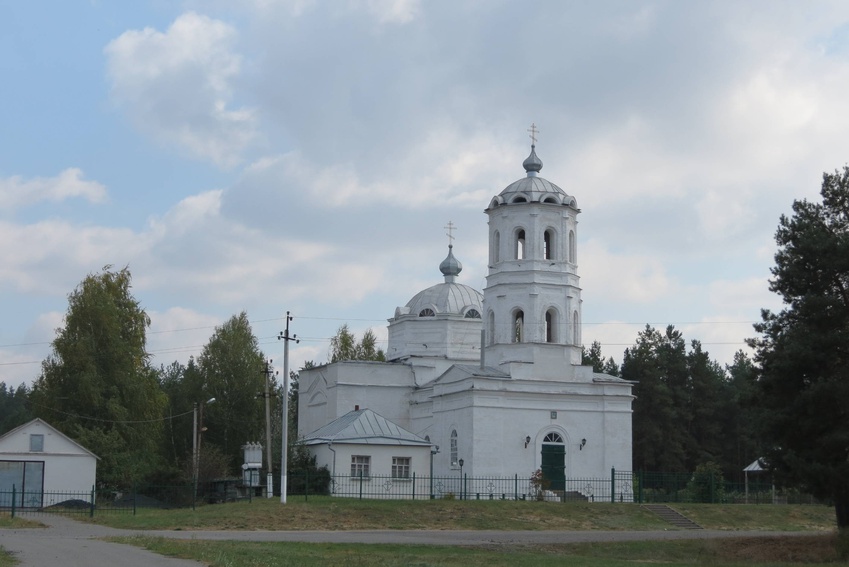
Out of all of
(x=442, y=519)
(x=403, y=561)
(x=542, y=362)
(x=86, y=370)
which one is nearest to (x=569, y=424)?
(x=542, y=362)

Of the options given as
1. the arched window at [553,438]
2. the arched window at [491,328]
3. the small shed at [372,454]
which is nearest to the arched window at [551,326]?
the arched window at [491,328]

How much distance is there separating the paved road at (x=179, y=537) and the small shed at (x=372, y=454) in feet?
38.8

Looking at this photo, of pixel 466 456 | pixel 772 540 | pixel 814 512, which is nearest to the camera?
pixel 772 540

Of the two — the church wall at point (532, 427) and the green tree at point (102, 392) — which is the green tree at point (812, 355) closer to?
the church wall at point (532, 427)

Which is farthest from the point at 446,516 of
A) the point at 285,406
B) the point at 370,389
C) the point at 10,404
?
the point at 10,404

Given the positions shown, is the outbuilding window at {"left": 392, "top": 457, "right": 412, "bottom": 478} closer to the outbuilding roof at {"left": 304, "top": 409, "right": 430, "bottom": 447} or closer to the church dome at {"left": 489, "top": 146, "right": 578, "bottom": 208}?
the outbuilding roof at {"left": 304, "top": 409, "right": 430, "bottom": 447}

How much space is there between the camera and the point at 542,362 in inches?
1943

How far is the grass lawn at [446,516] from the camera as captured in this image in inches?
1348

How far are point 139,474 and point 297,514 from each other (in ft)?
65.2

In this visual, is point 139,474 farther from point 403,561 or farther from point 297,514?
point 403,561

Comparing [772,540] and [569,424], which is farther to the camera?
[569,424]

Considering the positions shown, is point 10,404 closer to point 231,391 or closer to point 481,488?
point 231,391

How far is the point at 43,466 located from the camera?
45344mm

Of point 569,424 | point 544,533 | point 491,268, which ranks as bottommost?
point 544,533
